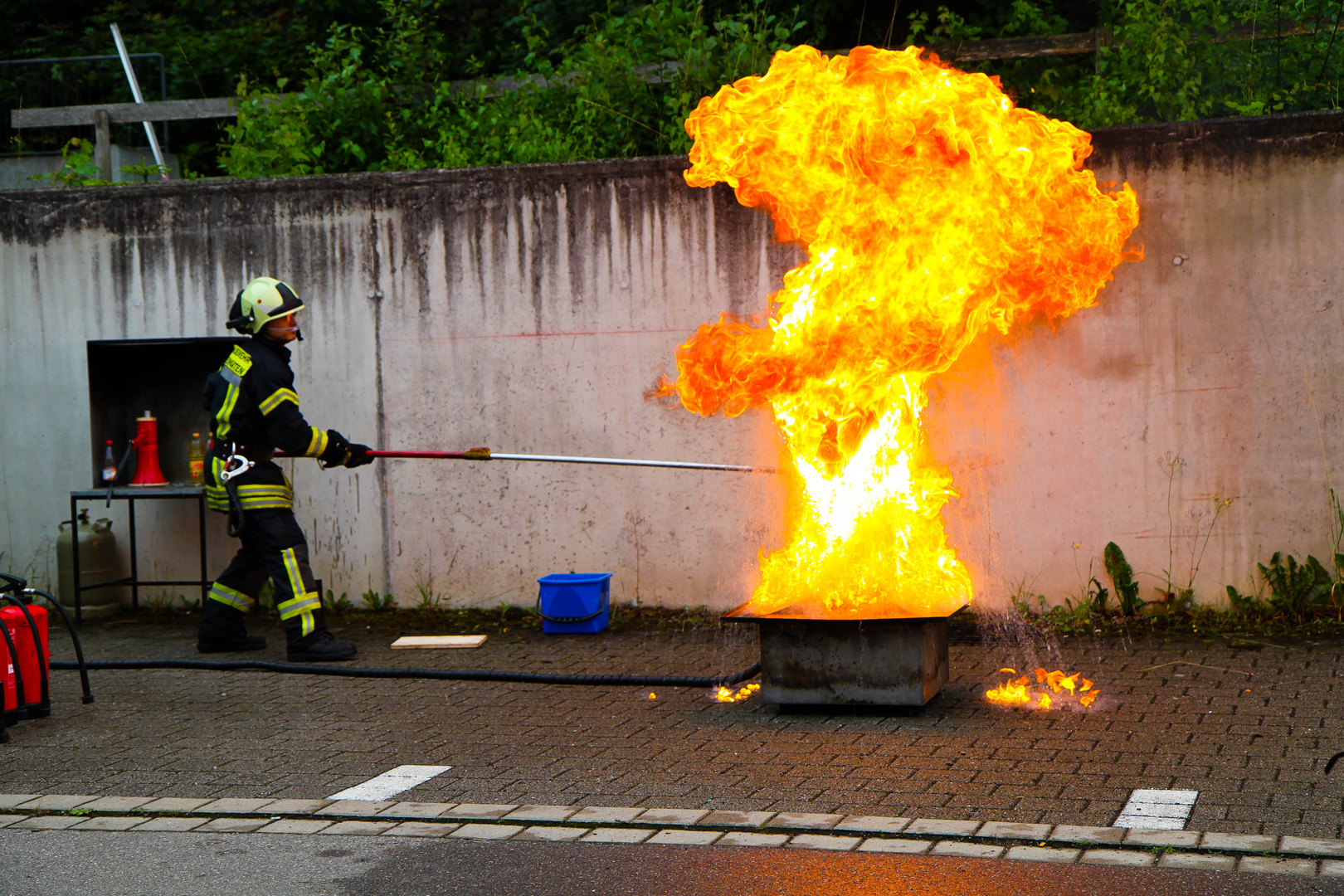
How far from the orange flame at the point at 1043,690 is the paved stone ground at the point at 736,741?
0.32ft

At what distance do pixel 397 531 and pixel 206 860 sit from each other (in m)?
5.01

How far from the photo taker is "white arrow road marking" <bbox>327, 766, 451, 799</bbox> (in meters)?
5.54

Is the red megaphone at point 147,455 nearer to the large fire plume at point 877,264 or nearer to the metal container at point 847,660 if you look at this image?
the large fire plume at point 877,264

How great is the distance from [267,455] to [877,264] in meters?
4.10

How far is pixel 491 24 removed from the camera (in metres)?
17.6

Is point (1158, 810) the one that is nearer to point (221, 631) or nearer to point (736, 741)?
point (736, 741)

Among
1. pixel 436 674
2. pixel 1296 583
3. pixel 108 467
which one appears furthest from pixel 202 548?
pixel 1296 583

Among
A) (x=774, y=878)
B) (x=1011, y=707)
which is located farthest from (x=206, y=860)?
(x=1011, y=707)

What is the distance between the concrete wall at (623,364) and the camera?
8320 millimetres

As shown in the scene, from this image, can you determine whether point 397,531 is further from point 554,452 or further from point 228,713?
point 228,713

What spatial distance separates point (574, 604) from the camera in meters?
8.90

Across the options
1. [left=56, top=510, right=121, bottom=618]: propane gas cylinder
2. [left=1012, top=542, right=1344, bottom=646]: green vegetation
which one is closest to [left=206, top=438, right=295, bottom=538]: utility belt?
[left=56, top=510, right=121, bottom=618]: propane gas cylinder

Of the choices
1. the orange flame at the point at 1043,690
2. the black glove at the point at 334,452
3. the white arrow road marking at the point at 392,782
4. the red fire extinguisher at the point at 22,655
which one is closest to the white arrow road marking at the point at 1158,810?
the orange flame at the point at 1043,690

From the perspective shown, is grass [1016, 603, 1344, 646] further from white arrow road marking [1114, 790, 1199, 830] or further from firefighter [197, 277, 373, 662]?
firefighter [197, 277, 373, 662]
